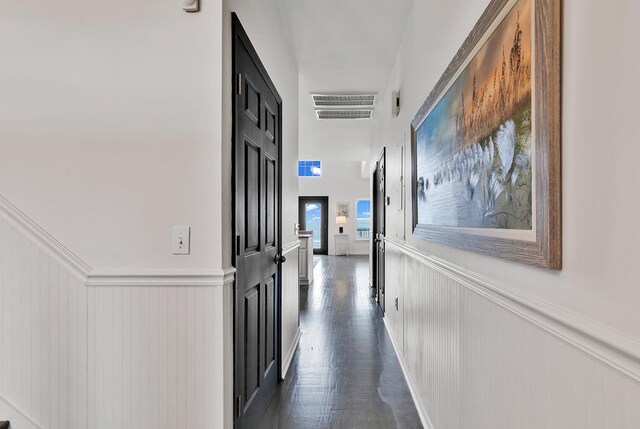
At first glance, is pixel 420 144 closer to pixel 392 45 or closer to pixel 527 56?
pixel 527 56

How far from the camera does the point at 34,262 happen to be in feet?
4.95

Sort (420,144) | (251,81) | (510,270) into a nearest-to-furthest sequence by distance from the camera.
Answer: (510,270), (251,81), (420,144)

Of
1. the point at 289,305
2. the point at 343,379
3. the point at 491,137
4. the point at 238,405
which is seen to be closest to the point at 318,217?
the point at 289,305

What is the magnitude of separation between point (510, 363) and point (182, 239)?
1.27 m

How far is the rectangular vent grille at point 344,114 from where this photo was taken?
5.06 m

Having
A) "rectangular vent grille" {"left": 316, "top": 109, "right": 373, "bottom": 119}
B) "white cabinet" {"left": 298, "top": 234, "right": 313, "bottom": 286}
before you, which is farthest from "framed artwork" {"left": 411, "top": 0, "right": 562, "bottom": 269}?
"white cabinet" {"left": 298, "top": 234, "right": 313, "bottom": 286}

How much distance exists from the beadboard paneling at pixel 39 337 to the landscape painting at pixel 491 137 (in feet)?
5.46

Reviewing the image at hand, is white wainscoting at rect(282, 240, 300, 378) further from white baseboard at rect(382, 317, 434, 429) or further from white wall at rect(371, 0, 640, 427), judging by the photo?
white wall at rect(371, 0, 640, 427)

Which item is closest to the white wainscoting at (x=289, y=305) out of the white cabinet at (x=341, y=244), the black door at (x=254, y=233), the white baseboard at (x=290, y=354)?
the white baseboard at (x=290, y=354)

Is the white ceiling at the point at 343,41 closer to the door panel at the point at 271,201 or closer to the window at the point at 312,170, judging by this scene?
the door panel at the point at 271,201

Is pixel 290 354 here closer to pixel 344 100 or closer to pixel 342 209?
pixel 344 100

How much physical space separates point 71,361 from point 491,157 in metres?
1.84

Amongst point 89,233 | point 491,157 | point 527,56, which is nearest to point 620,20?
point 527,56

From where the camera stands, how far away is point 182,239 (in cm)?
151
